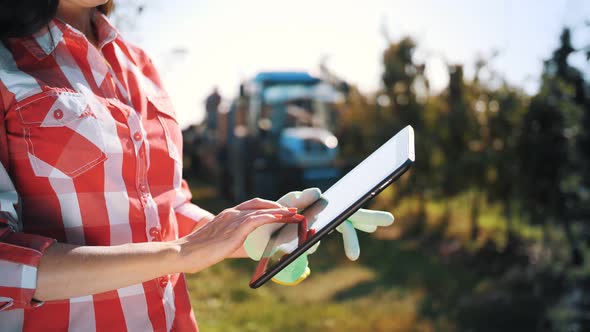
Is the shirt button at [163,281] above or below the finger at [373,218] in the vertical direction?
below

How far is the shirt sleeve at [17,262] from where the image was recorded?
882mm

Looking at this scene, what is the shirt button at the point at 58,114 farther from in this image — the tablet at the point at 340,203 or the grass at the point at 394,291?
the grass at the point at 394,291

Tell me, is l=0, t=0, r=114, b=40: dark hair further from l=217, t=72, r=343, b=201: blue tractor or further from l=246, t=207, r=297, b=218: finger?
l=217, t=72, r=343, b=201: blue tractor

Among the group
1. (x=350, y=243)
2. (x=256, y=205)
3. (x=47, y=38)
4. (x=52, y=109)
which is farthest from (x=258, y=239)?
(x=47, y=38)

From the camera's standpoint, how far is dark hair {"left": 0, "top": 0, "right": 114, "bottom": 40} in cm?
97

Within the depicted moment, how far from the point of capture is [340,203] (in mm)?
1023

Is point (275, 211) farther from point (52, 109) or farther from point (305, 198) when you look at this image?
point (52, 109)

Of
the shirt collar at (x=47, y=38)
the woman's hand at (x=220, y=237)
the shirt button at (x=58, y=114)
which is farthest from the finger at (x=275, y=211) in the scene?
the shirt collar at (x=47, y=38)

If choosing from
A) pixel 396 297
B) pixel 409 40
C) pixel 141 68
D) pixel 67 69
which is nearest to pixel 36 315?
pixel 67 69

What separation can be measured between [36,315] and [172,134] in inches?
16.9

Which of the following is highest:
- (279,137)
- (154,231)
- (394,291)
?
(154,231)

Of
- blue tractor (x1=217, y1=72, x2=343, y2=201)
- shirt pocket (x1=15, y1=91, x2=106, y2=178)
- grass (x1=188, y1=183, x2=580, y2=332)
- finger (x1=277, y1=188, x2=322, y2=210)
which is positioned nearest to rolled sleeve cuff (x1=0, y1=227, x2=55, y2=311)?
shirt pocket (x1=15, y1=91, x2=106, y2=178)

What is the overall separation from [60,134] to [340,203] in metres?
0.47

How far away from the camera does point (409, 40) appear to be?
747 centimetres
